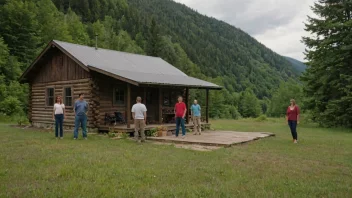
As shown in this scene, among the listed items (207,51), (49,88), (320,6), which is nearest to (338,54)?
(320,6)

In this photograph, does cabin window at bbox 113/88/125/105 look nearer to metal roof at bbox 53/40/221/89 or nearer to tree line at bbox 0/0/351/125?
metal roof at bbox 53/40/221/89

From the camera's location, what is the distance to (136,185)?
6.22m

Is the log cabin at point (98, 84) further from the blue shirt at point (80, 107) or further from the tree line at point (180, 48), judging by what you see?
the tree line at point (180, 48)

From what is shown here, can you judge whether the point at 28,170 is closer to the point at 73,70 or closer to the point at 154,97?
the point at 73,70

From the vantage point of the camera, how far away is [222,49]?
440ft

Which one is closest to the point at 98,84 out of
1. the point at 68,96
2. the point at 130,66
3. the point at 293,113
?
the point at 68,96

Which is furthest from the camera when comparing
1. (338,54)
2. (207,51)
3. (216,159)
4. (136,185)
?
(207,51)

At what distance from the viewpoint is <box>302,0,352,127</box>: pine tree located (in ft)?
71.4

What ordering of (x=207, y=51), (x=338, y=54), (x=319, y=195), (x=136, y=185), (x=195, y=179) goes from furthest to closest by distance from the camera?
(x=207, y=51), (x=338, y=54), (x=195, y=179), (x=136, y=185), (x=319, y=195)

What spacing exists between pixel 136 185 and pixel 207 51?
4487 inches

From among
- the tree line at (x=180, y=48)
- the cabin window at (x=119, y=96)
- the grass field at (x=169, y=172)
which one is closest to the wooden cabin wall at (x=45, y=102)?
the cabin window at (x=119, y=96)

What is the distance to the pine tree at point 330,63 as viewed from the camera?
2177 cm

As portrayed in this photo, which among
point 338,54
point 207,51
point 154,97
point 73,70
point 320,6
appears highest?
point 207,51

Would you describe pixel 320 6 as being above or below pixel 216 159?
above
